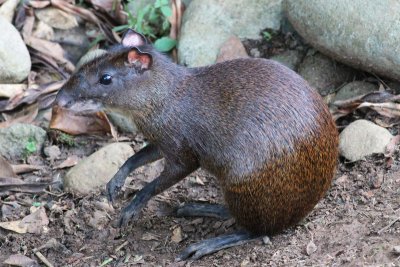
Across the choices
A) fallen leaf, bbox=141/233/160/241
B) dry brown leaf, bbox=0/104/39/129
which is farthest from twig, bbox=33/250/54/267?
dry brown leaf, bbox=0/104/39/129

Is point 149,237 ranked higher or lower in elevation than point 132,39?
lower

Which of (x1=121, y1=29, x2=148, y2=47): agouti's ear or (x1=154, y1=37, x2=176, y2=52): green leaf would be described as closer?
(x1=121, y1=29, x2=148, y2=47): agouti's ear

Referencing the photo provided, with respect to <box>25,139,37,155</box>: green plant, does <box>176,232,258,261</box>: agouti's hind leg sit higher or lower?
higher

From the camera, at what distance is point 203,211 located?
231 inches

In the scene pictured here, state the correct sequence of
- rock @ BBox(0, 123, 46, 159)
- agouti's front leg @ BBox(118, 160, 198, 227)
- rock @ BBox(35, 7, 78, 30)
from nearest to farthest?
agouti's front leg @ BBox(118, 160, 198, 227), rock @ BBox(0, 123, 46, 159), rock @ BBox(35, 7, 78, 30)

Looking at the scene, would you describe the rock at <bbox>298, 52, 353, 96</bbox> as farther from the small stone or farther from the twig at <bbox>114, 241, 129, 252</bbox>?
the twig at <bbox>114, 241, 129, 252</bbox>

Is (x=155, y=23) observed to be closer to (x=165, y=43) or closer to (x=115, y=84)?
(x=165, y=43)

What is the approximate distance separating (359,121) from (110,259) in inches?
90.1

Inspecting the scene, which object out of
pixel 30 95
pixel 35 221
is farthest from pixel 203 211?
pixel 30 95

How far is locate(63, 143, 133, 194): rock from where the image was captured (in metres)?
6.21

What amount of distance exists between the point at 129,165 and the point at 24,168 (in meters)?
1.35

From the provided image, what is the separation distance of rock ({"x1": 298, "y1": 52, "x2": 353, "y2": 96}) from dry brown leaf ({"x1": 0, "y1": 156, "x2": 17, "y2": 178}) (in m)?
2.80

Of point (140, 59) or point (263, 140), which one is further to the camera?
point (140, 59)

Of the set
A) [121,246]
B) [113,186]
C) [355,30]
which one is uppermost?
[355,30]
